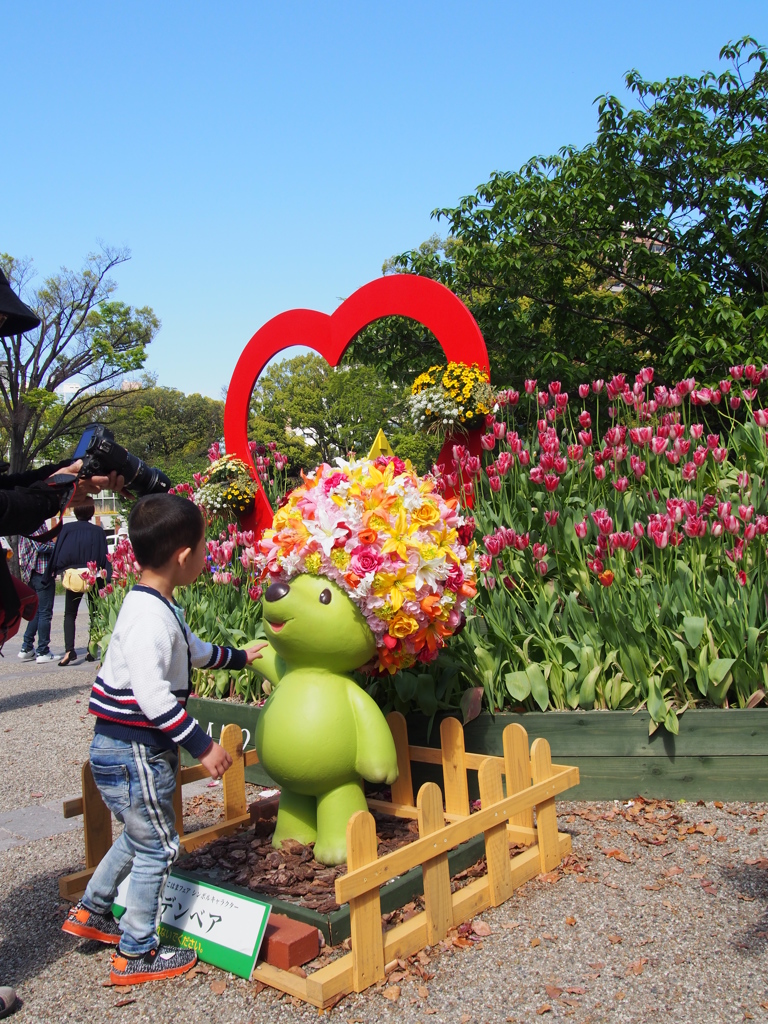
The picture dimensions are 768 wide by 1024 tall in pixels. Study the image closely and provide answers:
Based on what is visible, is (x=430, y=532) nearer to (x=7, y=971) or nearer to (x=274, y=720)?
(x=274, y=720)

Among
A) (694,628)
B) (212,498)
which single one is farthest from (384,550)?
(212,498)

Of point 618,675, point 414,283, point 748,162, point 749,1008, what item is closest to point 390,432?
point 748,162

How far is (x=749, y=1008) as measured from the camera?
7.42 ft

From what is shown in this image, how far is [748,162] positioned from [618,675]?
8.86 meters

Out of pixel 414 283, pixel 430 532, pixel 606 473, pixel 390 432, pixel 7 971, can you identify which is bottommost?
pixel 7 971

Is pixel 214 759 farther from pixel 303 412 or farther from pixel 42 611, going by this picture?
pixel 303 412

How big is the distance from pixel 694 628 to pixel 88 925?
8.83ft

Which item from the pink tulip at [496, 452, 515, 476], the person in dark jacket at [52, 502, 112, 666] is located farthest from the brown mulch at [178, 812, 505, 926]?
the person in dark jacket at [52, 502, 112, 666]

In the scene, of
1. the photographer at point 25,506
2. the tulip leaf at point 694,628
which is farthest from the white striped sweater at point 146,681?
the tulip leaf at point 694,628

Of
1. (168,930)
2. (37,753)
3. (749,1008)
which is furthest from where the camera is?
(37,753)

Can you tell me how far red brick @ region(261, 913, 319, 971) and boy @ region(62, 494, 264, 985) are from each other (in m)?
0.28

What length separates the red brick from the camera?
251 centimetres

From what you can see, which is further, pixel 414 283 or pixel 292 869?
pixel 414 283

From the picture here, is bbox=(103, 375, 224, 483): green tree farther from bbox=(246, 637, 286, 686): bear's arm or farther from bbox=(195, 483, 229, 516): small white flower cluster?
bbox=(246, 637, 286, 686): bear's arm
